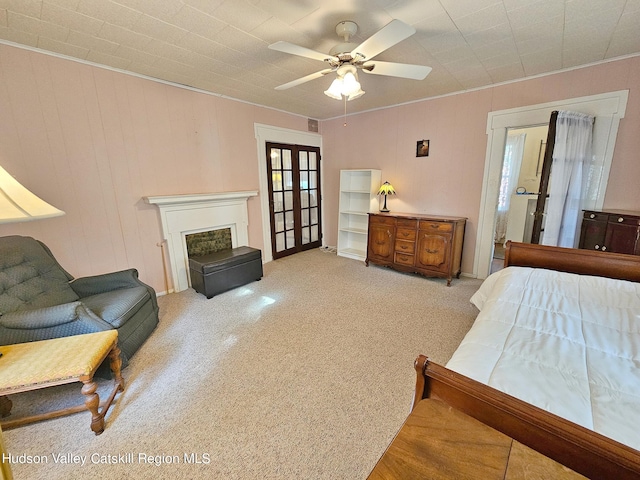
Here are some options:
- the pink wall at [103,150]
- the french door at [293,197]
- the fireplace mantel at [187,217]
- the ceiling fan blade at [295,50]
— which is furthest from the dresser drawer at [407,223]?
the pink wall at [103,150]

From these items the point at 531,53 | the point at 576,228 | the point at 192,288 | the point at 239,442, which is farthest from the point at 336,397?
the point at 531,53

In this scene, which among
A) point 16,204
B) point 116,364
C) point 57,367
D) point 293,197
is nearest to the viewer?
point 16,204

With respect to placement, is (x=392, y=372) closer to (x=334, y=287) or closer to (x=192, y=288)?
(x=334, y=287)

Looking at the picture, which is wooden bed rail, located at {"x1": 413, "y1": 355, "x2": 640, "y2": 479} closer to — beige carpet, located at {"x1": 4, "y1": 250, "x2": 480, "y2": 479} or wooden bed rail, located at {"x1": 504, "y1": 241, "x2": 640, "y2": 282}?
beige carpet, located at {"x1": 4, "y1": 250, "x2": 480, "y2": 479}

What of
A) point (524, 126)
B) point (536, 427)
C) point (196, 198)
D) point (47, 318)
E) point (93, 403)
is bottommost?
point (93, 403)

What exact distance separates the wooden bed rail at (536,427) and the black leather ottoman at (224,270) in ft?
8.84

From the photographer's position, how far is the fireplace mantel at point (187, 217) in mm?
3217

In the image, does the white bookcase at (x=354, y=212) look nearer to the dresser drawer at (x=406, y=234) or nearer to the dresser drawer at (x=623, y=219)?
the dresser drawer at (x=406, y=234)

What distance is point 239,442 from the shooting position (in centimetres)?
145

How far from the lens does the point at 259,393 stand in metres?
1.77

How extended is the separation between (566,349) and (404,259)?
260 centimetres

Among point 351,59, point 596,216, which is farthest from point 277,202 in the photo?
point 596,216

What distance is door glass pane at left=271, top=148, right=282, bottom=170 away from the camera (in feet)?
14.2

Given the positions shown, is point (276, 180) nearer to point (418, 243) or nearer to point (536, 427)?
point (418, 243)
